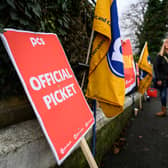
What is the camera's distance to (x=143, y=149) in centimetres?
270

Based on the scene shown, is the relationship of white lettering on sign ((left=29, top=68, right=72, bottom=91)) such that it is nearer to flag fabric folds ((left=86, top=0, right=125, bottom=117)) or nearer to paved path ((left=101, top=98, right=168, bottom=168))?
flag fabric folds ((left=86, top=0, right=125, bottom=117))

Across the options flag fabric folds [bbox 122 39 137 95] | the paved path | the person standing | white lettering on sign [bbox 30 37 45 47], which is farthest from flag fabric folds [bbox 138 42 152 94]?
white lettering on sign [bbox 30 37 45 47]

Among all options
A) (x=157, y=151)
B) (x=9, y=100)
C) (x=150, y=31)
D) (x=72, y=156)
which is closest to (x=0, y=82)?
(x=9, y=100)

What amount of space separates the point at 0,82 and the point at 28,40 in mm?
474

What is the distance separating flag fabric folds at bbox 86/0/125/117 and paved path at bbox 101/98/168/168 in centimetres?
86

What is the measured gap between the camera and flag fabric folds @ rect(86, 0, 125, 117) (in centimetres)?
183

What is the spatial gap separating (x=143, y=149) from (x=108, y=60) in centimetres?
165

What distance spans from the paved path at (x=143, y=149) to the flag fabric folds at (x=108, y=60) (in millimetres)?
861

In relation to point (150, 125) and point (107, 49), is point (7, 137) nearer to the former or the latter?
point (107, 49)

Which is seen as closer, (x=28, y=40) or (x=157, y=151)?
(x=28, y=40)

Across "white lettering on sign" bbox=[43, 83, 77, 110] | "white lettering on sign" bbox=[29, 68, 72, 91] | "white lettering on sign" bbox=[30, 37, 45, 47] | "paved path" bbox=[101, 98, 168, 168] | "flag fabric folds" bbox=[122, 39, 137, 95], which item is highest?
"white lettering on sign" bbox=[30, 37, 45, 47]

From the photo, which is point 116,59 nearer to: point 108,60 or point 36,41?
point 108,60

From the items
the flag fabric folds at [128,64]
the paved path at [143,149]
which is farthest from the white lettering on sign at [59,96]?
the flag fabric folds at [128,64]

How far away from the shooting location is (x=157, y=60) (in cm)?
438
